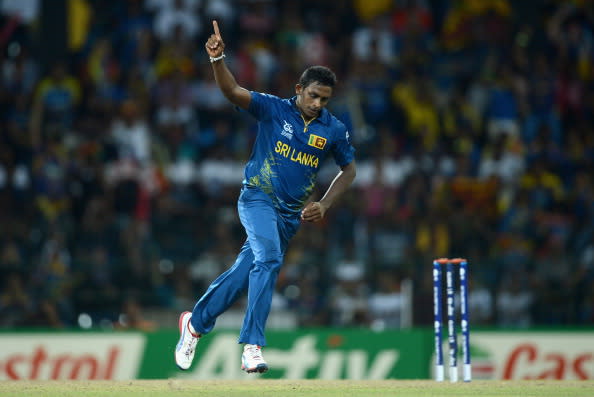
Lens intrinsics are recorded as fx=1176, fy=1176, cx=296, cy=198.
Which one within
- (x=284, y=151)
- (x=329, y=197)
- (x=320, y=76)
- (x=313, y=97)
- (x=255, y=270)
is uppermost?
(x=320, y=76)

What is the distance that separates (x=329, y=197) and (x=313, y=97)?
2.81ft

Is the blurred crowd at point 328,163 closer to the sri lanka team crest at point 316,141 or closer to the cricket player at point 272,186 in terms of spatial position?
the cricket player at point 272,186

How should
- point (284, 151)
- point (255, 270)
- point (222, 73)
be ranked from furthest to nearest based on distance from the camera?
point (284, 151)
point (255, 270)
point (222, 73)

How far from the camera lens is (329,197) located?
9.65 meters

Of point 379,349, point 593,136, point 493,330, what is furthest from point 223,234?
point 593,136

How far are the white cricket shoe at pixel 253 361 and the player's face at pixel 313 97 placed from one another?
1928 millimetres

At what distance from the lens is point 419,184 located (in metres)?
16.1

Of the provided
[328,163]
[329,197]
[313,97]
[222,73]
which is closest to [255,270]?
[329,197]

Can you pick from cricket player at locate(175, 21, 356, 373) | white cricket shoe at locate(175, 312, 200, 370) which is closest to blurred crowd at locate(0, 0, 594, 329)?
white cricket shoe at locate(175, 312, 200, 370)

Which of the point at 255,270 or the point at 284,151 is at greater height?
the point at 284,151

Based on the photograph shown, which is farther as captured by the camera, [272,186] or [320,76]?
[272,186]

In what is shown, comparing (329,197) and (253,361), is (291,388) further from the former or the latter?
(329,197)

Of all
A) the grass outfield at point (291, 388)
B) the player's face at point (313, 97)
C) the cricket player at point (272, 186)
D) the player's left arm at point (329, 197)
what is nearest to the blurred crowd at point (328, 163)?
the grass outfield at point (291, 388)

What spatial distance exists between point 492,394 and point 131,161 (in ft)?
26.9
